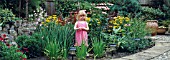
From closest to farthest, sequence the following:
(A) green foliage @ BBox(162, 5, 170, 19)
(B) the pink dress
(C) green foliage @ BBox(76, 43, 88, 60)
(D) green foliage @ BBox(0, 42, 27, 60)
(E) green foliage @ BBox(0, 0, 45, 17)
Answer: (D) green foliage @ BBox(0, 42, 27, 60) → (C) green foliage @ BBox(76, 43, 88, 60) → (B) the pink dress → (E) green foliage @ BBox(0, 0, 45, 17) → (A) green foliage @ BBox(162, 5, 170, 19)

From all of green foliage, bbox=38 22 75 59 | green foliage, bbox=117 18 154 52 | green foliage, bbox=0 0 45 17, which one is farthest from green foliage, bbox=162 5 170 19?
green foliage, bbox=38 22 75 59

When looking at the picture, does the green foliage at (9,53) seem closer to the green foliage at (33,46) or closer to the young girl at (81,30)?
the green foliage at (33,46)

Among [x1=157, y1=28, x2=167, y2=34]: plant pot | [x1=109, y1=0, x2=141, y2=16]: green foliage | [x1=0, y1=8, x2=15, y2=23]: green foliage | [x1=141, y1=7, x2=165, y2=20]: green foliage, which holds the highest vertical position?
[x1=0, y1=8, x2=15, y2=23]: green foliage

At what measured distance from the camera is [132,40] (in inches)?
246

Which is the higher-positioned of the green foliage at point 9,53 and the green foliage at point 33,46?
the green foliage at point 9,53

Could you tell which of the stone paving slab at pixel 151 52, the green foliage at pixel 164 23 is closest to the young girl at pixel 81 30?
the stone paving slab at pixel 151 52

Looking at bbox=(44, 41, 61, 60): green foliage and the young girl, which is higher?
the young girl

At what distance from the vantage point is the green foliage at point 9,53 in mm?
4254

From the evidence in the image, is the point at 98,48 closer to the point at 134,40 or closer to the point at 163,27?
the point at 134,40

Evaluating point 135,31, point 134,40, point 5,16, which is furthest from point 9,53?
point 135,31

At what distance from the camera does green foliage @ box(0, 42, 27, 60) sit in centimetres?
425

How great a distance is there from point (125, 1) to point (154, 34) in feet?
6.41

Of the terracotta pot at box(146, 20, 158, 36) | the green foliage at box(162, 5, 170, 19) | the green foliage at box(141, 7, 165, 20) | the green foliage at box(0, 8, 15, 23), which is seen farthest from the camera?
the green foliage at box(162, 5, 170, 19)

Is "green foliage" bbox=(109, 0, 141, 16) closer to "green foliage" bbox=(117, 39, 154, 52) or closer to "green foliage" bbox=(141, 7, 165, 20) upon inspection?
"green foliage" bbox=(141, 7, 165, 20)
